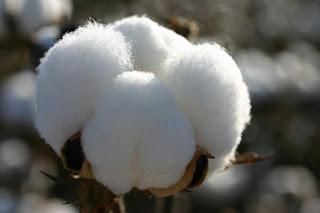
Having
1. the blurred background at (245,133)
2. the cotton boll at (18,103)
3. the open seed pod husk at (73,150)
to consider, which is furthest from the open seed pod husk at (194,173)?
the cotton boll at (18,103)

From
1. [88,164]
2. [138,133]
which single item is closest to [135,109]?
[138,133]

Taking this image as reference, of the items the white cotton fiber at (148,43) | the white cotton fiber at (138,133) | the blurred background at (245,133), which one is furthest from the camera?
the blurred background at (245,133)

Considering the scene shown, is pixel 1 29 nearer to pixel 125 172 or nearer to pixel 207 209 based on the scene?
pixel 207 209

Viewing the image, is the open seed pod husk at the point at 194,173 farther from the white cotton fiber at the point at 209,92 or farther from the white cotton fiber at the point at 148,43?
the white cotton fiber at the point at 148,43

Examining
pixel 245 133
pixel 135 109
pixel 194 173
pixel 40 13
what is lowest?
pixel 245 133

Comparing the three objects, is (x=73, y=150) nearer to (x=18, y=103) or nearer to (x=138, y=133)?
(x=138, y=133)

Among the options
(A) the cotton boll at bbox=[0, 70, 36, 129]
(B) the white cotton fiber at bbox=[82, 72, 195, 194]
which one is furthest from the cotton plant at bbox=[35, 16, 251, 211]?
(A) the cotton boll at bbox=[0, 70, 36, 129]
